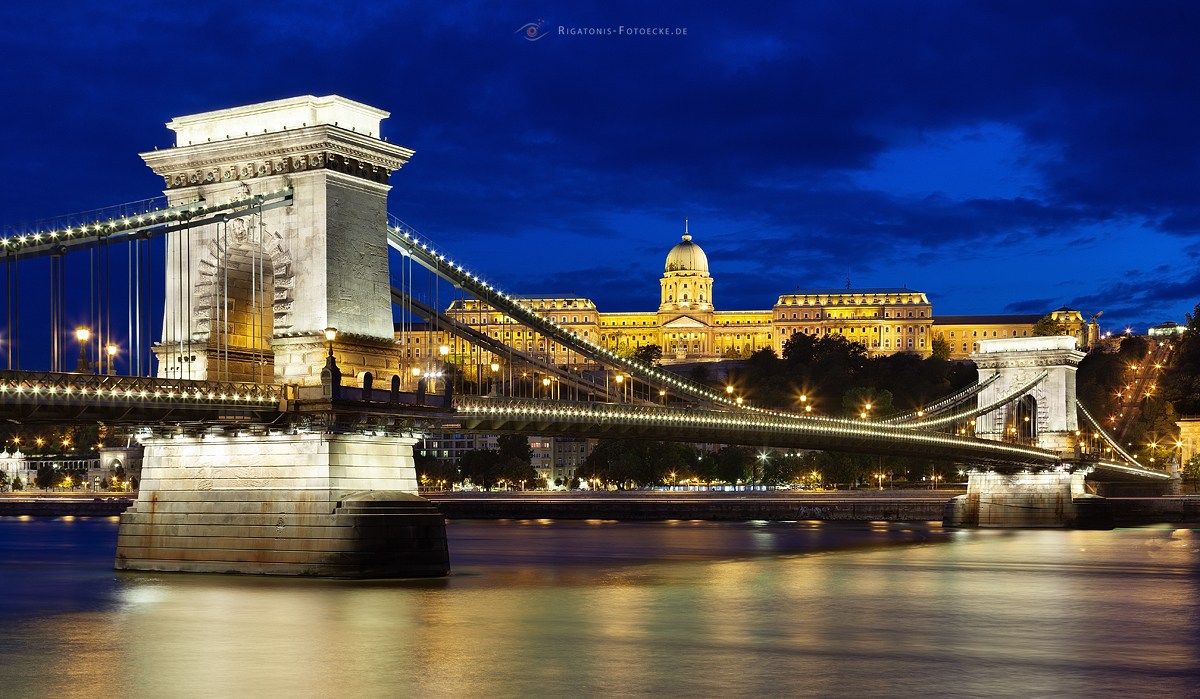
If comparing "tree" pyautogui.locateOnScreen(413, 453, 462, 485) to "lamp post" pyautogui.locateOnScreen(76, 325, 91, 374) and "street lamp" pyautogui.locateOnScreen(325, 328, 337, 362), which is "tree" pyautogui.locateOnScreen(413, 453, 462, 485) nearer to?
"street lamp" pyautogui.locateOnScreen(325, 328, 337, 362)

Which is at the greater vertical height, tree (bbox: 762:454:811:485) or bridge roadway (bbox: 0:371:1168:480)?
bridge roadway (bbox: 0:371:1168:480)

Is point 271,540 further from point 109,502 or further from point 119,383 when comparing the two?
point 109,502

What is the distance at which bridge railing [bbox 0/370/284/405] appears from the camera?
27578 millimetres

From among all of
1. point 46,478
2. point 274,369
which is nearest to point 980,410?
point 274,369

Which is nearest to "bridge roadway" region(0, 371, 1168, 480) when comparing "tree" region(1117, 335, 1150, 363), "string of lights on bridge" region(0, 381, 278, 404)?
"string of lights on bridge" region(0, 381, 278, 404)

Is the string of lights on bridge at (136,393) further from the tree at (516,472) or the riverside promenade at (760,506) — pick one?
the tree at (516,472)

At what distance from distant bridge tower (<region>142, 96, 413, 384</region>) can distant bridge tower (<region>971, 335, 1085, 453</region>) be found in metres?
51.5

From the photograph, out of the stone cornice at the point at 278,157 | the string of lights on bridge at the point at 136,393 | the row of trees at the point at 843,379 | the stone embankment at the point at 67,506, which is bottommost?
the stone embankment at the point at 67,506

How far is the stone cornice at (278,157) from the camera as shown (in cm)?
3512

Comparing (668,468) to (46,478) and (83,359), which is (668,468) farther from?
(83,359)

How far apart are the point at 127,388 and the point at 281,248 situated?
300 inches

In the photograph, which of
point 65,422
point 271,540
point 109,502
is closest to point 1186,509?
point 271,540

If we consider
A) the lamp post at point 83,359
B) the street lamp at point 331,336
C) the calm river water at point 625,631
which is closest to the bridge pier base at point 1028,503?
the calm river water at point 625,631

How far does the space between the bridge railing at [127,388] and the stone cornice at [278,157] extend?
20.0 feet
